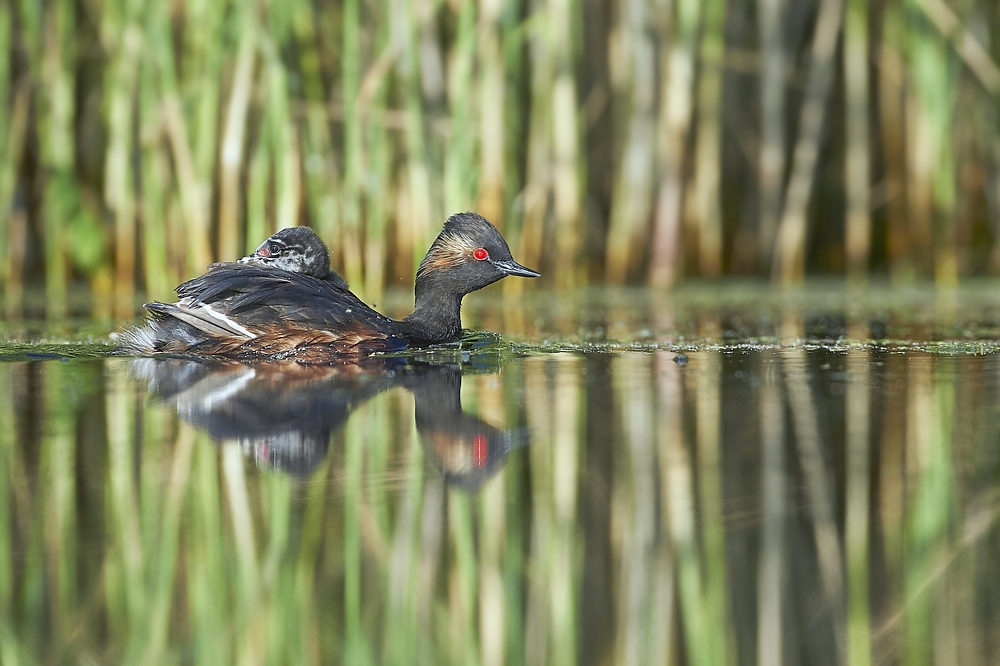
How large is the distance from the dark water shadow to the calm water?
0.06ft

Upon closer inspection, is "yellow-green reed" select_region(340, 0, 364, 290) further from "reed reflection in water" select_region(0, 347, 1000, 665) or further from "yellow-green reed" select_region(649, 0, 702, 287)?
"reed reflection in water" select_region(0, 347, 1000, 665)

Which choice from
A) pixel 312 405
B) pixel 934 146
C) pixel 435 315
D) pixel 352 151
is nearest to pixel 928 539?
pixel 312 405

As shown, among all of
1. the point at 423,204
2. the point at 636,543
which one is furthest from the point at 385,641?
the point at 423,204

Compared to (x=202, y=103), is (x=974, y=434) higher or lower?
lower

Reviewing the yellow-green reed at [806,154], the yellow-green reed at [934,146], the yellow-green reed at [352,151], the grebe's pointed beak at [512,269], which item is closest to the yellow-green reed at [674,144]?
the yellow-green reed at [806,154]

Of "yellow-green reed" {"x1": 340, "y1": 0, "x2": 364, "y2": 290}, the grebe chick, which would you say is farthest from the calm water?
"yellow-green reed" {"x1": 340, "y1": 0, "x2": 364, "y2": 290}

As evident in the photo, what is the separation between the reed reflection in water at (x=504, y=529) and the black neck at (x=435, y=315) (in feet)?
6.09

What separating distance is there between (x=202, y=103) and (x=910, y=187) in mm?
4826

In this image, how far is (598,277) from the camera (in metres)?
10.8

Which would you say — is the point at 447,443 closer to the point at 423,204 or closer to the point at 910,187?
the point at 423,204

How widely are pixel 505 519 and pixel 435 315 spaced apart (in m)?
3.60

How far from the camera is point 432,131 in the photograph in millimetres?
8984

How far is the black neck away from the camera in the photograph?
19.7ft

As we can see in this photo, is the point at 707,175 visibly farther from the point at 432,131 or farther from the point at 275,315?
the point at 275,315
